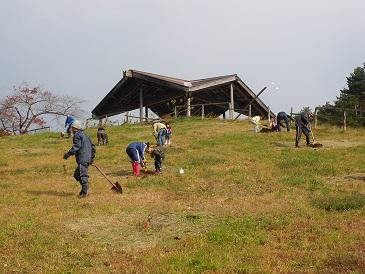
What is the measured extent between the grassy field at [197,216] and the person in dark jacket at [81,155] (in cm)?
49

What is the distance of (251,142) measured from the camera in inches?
953

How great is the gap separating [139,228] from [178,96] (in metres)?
28.6

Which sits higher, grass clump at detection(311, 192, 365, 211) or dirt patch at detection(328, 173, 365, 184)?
dirt patch at detection(328, 173, 365, 184)

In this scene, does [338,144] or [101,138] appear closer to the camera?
[338,144]

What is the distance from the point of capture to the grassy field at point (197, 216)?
317 inches

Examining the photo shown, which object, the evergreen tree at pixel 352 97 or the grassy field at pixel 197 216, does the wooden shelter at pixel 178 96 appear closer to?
the evergreen tree at pixel 352 97

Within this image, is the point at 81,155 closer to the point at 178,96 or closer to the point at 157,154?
the point at 157,154

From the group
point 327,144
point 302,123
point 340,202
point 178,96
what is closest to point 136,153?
point 340,202

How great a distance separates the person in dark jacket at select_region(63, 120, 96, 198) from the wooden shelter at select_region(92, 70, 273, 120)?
22.1 metres

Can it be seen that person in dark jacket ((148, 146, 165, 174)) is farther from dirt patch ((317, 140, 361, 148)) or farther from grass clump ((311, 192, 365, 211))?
dirt patch ((317, 140, 361, 148))

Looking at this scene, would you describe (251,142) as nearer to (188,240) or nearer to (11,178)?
(11,178)

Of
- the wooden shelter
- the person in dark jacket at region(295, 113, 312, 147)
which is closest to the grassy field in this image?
the person in dark jacket at region(295, 113, 312, 147)

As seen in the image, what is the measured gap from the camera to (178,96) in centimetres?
3825

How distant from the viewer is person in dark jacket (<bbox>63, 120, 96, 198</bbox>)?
13.3 m
